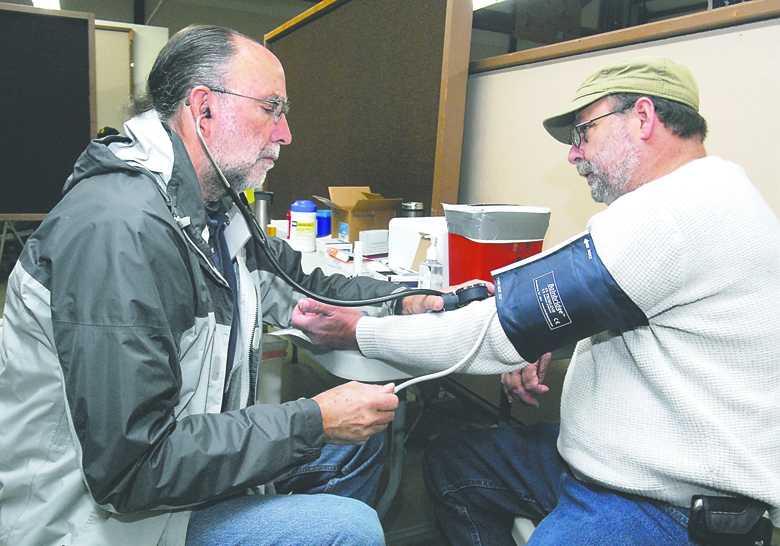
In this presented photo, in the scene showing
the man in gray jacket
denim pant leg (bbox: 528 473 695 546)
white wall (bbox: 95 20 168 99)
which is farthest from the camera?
white wall (bbox: 95 20 168 99)

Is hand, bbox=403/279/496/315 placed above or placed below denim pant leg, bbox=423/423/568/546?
above

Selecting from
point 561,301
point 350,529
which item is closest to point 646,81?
point 561,301

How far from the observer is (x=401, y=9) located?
76.2 inches

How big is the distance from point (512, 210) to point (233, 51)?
2.42 ft

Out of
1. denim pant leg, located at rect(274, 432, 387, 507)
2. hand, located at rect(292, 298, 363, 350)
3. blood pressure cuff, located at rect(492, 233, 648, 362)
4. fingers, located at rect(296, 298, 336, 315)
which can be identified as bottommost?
denim pant leg, located at rect(274, 432, 387, 507)

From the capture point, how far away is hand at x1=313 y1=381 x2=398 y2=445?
2.66ft

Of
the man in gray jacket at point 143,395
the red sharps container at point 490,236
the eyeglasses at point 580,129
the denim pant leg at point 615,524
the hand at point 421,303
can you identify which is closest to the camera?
the man in gray jacket at point 143,395

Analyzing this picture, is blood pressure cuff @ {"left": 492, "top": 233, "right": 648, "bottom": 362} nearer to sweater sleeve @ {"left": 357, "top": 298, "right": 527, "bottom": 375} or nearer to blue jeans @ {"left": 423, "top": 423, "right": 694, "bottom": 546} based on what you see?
sweater sleeve @ {"left": 357, "top": 298, "right": 527, "bottom": 375}

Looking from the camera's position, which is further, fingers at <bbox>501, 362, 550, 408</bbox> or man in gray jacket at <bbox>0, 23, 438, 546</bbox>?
fingers at <bbox>501, 362, 550, 408</bbox>

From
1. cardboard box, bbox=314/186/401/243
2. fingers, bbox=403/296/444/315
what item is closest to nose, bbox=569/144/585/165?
fingers, bbox=403/296/444/315

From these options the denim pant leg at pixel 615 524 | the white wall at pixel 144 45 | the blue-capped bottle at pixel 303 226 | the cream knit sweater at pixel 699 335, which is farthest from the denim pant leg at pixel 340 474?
the white wall at pixel 144 45

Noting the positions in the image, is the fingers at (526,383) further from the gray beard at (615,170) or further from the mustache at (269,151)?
the mustache at (269,151)

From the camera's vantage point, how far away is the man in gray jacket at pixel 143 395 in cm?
66

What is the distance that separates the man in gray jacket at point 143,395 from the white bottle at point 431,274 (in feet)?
1.86
